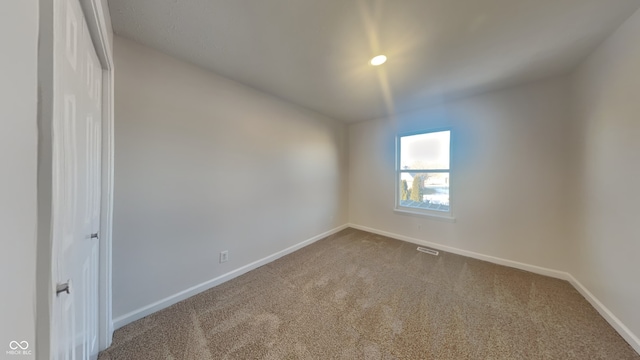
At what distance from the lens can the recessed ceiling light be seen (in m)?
1.89

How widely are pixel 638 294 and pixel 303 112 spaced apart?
3616 millimetres

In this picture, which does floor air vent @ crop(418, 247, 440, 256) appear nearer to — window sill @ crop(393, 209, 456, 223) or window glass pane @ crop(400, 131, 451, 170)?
window sill @ crop(393, 209, 456, 223)

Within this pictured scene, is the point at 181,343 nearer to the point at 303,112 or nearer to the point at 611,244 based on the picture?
the point at 303,112

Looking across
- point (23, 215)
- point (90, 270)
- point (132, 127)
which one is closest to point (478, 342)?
point (23, 215)

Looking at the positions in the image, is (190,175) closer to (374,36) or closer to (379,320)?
(374,36)

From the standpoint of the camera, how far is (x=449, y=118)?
9.90ft

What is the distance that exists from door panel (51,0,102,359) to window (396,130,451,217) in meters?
3.72

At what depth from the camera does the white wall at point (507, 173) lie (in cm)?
232

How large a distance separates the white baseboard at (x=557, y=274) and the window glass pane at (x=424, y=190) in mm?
586

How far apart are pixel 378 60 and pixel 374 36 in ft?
1.19

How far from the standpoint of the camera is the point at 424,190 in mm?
3447

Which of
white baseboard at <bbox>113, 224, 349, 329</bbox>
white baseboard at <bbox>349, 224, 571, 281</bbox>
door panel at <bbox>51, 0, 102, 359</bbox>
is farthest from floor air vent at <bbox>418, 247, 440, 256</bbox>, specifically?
door panel at <bbox>51, 0, 102, 359</bbox>

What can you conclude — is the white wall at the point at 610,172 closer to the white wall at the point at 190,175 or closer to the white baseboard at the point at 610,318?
the white baseboard at the point at 610,318

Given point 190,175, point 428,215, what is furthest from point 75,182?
point 428,215
